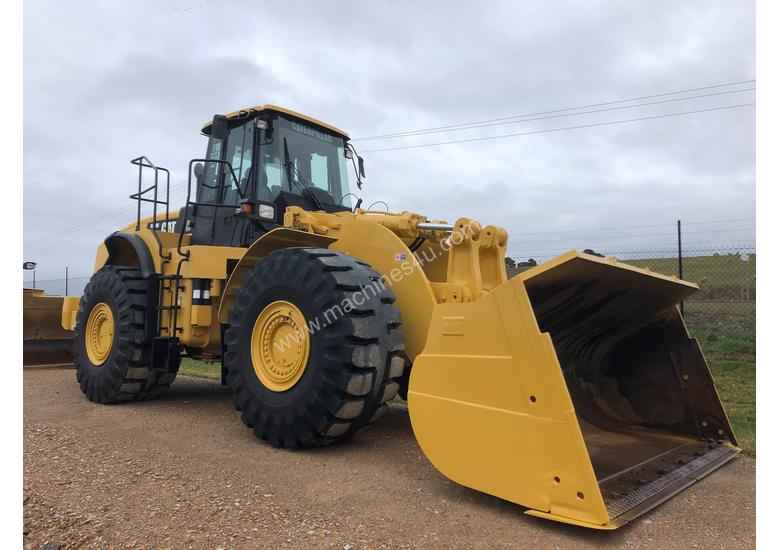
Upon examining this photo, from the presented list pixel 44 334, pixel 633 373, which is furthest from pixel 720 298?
pixel 44 334

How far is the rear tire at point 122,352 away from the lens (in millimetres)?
6258

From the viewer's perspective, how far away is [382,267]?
4.73 m

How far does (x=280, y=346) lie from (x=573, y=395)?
242cm

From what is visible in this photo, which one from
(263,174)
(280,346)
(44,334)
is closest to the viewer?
A: (280,346)

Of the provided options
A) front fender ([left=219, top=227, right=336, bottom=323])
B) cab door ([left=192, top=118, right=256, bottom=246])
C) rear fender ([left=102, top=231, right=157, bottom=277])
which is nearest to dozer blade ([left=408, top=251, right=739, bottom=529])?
front fender ([left=219, top=227, right=336, bottom=323])

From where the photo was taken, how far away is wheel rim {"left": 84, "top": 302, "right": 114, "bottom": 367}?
264 inches

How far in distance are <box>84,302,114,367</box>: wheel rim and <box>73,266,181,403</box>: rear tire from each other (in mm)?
13

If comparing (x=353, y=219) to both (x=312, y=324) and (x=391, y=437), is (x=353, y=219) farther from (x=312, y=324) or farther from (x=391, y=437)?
(x=391, y=437)

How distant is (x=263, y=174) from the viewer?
235 inches

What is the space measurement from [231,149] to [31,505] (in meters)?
4.32

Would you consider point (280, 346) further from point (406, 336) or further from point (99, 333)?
point (99, 333)

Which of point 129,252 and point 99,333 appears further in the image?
point 129,252

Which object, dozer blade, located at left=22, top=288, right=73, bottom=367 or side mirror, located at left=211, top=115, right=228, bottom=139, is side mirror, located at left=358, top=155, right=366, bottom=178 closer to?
side mirror, located at left=211, top=115, right=228, bottom=139

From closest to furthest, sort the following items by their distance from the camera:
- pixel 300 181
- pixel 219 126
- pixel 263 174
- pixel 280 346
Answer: pixel 280 346
pixel 219 126
pixel 263 174
pixel 300 181
